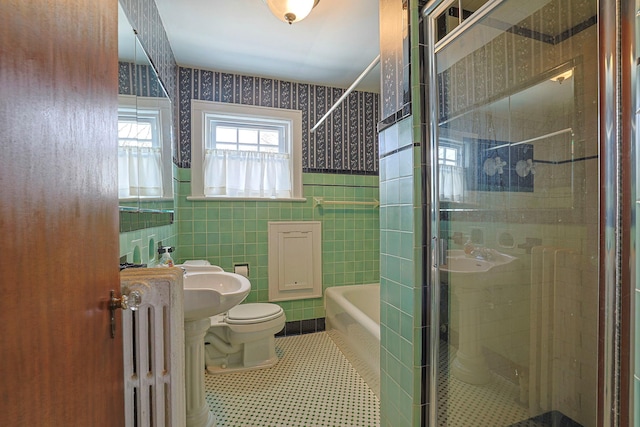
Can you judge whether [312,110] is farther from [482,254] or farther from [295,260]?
[482,254]

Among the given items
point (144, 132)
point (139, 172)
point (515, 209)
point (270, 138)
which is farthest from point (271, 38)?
point (515, 209)

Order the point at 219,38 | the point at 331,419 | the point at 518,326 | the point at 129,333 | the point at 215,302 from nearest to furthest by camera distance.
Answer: the point at 129,333 < the point at 518,326 < the point at 215,302 < the point at 331,419 < the point at 219,38

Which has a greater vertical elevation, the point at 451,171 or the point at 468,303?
the point at 451,171

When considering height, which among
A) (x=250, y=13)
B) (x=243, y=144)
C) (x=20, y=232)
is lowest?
(x=20, y=232)

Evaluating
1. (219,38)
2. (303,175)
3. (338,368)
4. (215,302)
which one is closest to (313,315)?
(338,368)

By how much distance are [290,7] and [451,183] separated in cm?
130

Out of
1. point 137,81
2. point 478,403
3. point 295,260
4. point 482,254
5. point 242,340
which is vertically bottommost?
point 242,340

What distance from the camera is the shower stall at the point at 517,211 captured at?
82 centimetres

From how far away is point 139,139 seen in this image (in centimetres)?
142

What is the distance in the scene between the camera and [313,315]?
281cm

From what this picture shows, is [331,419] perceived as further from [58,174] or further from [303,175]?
[303,175]

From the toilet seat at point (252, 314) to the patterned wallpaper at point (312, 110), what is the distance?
1.31m

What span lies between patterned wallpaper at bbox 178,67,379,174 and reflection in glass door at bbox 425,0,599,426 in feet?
5.53

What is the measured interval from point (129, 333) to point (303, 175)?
2.03 meters
